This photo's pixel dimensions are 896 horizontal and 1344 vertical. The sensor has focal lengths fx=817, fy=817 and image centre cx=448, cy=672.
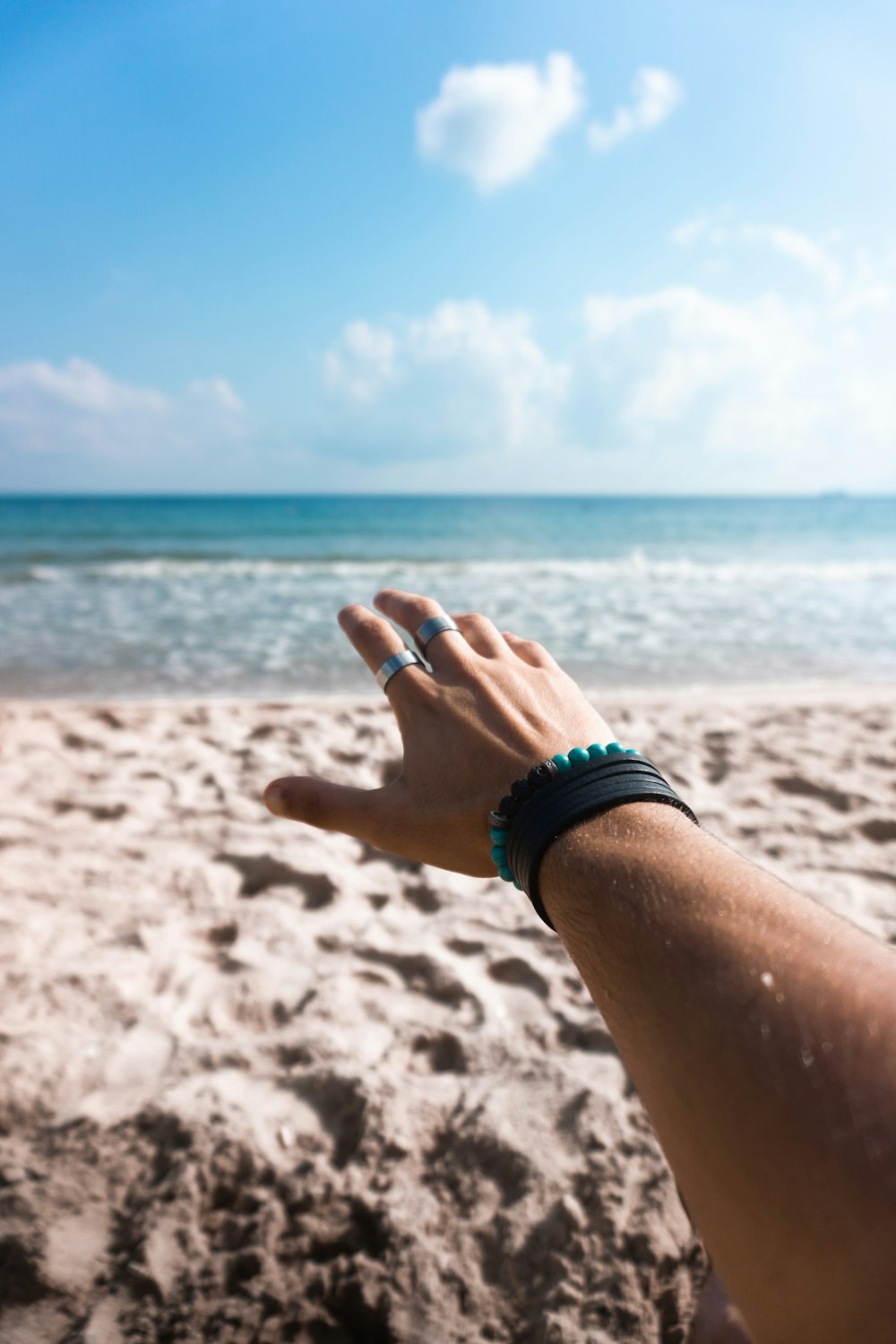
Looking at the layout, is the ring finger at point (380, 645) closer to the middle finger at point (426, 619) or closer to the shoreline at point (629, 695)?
the middle finger at point (426, 619)

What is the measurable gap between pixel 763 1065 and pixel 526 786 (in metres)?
0.46

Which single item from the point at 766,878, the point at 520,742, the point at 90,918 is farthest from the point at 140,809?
the point at 766,878

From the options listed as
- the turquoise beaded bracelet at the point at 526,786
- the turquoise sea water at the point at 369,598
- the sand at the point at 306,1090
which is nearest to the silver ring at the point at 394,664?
the turquoise beaded bracelet at the point at 526,786

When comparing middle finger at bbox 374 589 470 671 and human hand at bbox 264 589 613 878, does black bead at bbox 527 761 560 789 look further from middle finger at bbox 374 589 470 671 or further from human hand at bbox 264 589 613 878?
middle finger at bbox 374 589 470 671

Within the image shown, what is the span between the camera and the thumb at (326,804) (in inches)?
50.0

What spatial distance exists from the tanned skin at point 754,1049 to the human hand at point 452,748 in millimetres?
246

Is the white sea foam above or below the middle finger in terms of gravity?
below

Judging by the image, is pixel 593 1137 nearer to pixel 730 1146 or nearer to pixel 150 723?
pixel 730 1146

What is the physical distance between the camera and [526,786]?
1.04 meters

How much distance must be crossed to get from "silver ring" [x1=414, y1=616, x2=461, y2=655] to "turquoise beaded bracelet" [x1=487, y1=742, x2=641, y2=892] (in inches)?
18.0

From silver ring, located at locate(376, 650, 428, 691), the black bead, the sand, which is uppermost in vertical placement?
silver ring, located at locate(376, 650, 428, 691)

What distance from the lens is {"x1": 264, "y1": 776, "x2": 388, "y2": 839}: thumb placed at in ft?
4.17

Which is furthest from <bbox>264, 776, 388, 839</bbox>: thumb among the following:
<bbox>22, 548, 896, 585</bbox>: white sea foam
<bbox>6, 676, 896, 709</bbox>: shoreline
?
<bbox>22, 548, 896, 585</bbox>: white sea foam

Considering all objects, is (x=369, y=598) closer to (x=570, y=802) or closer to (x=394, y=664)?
(x=394, y=664)
